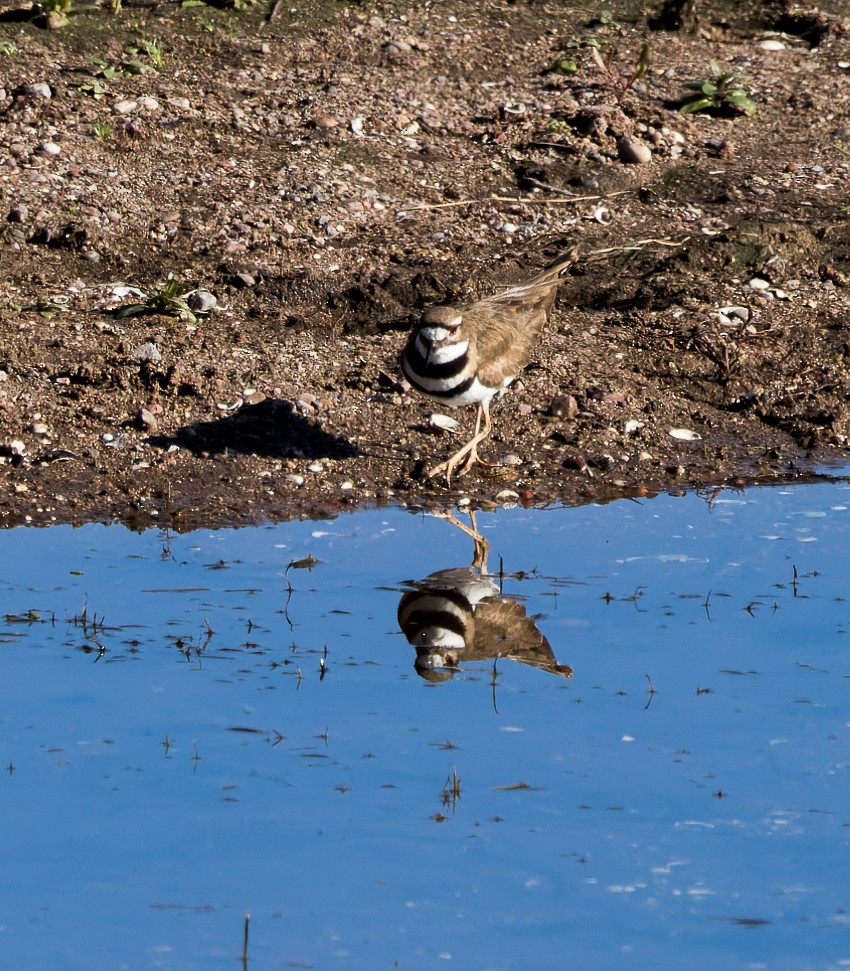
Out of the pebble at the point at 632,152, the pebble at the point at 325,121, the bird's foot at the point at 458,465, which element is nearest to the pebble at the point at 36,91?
the pebble at the point at 325,121

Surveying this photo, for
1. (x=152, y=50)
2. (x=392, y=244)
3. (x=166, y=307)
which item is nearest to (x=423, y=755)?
(x=166, y=307)

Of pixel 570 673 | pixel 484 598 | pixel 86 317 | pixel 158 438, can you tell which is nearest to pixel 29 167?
pixel 86 317

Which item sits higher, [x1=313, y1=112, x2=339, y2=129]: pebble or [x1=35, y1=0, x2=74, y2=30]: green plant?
[x1=35, y1=0, x2=74, y2=30]: green plant

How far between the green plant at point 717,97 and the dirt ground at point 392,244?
0.08 meters

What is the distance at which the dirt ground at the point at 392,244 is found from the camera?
A: 7.45 meters

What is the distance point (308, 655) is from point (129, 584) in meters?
1.04

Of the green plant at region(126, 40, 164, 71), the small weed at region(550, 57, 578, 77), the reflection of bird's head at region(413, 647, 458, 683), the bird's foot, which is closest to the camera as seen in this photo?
the reflection of bird's head at region(413, 647, 458, 683)

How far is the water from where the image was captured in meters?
3.84

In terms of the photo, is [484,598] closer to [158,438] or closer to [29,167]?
[158,438]

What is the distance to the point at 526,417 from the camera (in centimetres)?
788

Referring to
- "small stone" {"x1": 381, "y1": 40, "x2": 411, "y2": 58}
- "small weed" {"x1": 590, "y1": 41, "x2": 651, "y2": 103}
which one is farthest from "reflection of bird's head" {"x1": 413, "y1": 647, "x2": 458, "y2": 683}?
"small stone" {"x1": 381, "y1": 40, "x2": 411, "y2": 58}

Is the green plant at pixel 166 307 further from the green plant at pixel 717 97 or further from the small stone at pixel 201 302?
the green plant at pixel 717 97

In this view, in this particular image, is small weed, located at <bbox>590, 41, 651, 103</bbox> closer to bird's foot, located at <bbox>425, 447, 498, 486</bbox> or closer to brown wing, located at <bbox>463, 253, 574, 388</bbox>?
brown wing, located at <bbox>463, 253, 574, 388</bbox>

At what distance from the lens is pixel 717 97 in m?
10.9
